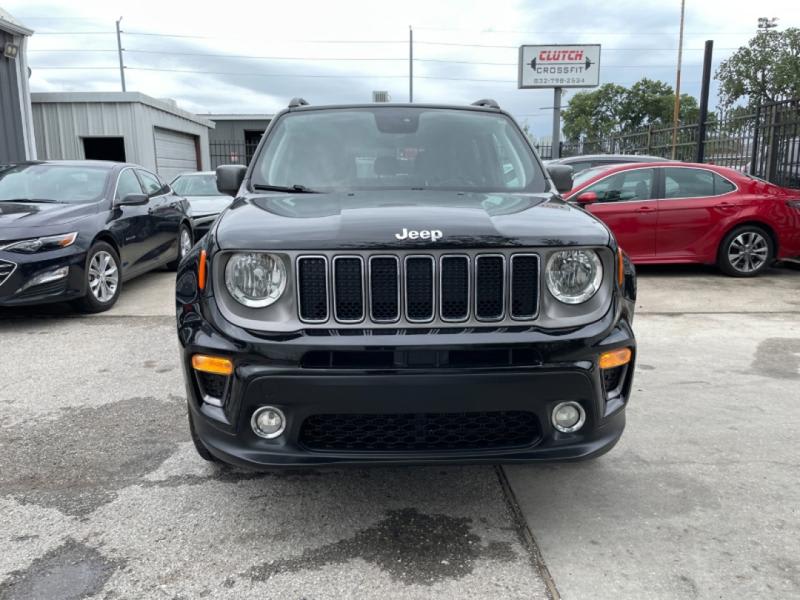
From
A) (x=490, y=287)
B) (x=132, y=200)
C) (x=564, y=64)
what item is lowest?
(x=490, y=287)

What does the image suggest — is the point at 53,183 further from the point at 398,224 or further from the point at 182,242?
the point at 398,224

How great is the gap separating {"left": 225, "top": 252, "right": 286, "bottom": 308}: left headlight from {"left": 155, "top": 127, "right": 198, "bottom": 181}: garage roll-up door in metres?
17.1

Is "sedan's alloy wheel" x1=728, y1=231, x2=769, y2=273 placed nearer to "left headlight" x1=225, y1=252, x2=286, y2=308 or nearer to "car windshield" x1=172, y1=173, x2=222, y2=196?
"left headlight" x1=225, y1=252, x2=286, y2=308

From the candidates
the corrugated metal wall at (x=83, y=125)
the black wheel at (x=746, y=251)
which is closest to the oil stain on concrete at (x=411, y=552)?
the black wheel at (x=746, y=251)

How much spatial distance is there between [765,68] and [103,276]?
57923mm

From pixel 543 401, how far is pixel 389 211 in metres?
0.95

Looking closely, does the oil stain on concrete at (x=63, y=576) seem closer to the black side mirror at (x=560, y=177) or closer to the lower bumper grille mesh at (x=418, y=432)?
the lower bumper grille mesh at (x=418, y=432)

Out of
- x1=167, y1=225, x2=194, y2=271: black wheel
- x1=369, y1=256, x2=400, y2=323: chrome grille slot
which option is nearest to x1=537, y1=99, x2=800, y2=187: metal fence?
x1=167, y1=225, x2=194, y2=271: black wheel

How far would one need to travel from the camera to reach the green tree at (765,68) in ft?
165

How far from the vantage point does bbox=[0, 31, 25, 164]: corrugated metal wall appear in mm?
13469

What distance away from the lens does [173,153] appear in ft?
64.5

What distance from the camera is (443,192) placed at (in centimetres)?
322

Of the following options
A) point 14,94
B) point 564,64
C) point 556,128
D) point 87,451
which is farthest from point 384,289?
point 564,64

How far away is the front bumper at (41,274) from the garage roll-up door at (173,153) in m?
13.0
